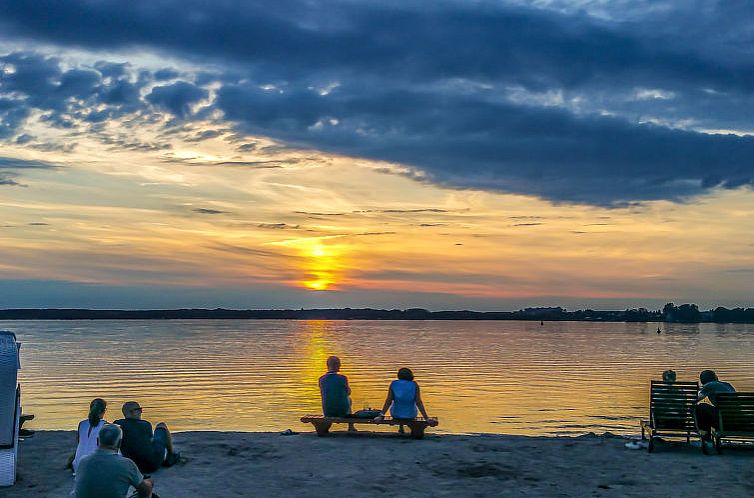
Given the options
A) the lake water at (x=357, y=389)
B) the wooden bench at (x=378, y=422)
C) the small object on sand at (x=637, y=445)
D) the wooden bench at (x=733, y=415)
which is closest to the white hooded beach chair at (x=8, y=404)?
the wooden bench at (x=378, y=422)

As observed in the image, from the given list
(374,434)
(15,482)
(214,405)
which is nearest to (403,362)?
(214,405)

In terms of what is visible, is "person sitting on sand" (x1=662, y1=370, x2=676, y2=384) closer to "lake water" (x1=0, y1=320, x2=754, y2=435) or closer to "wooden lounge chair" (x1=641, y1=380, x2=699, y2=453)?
"wooden lounge chair" (x1=641, y1=380, x2=699, y2=453)

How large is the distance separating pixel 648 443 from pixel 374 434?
476 cm

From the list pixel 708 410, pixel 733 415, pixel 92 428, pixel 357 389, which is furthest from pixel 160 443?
pixel 357 389

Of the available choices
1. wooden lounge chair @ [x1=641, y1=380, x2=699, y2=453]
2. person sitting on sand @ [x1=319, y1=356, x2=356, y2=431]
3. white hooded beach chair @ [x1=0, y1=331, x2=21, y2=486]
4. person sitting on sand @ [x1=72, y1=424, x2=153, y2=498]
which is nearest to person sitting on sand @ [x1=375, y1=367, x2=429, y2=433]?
person sitting on sand @ [x1=319, y1=356, x2=356, y2=431]

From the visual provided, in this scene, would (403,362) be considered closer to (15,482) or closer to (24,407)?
(24,407)

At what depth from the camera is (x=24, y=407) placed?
28.6 meters

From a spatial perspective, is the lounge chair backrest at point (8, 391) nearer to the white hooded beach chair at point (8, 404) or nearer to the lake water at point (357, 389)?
the white hooded beach chair at point (8, 404)

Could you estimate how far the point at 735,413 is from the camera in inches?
485

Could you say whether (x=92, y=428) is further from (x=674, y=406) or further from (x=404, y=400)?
(x=674, y=406)

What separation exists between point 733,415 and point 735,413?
0.15 feet

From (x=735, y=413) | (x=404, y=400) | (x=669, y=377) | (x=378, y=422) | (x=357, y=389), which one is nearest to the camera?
(x=735, y=413)

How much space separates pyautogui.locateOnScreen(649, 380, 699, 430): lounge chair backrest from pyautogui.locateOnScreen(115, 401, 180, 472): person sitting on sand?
26.2 feet

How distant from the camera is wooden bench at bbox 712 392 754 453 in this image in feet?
40.2
